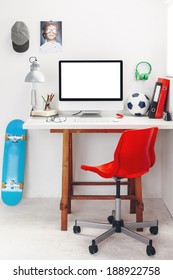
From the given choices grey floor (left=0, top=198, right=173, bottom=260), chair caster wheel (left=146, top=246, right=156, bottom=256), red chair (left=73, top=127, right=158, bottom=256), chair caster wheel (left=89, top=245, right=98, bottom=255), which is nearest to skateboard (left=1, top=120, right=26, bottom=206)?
grey floor (left=0, top=198, right=173, bottom=260)

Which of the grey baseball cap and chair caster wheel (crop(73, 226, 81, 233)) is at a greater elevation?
the grey baseball cap

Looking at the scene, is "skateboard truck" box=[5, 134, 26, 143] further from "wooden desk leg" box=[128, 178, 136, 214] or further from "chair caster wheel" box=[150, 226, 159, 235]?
"chair caster wheel" box=[150, 226, 159, 235]

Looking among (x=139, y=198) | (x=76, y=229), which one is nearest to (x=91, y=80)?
(x=139, y=198)

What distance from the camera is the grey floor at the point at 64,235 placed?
10.1 ft

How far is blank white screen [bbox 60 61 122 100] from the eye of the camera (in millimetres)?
3992

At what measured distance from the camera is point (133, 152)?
10.2 ft

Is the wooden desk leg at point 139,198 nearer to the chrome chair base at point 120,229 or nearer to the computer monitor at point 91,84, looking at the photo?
the chrome chair base at point 120,229

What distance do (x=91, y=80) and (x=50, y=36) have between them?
0.56 m

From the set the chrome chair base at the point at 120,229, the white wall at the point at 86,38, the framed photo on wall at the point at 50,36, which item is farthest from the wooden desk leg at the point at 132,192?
the framed photo on wall at the point at 50,36

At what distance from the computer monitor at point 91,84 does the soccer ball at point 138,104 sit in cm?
13

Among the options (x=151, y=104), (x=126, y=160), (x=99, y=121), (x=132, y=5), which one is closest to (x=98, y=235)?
(x=126, y=160)

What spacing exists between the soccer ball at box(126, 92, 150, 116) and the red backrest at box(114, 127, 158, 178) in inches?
34.6

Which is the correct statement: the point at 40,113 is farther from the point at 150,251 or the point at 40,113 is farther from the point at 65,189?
the point at 150,251

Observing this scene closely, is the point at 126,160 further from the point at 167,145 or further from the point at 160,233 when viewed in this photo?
the point at 167,145
